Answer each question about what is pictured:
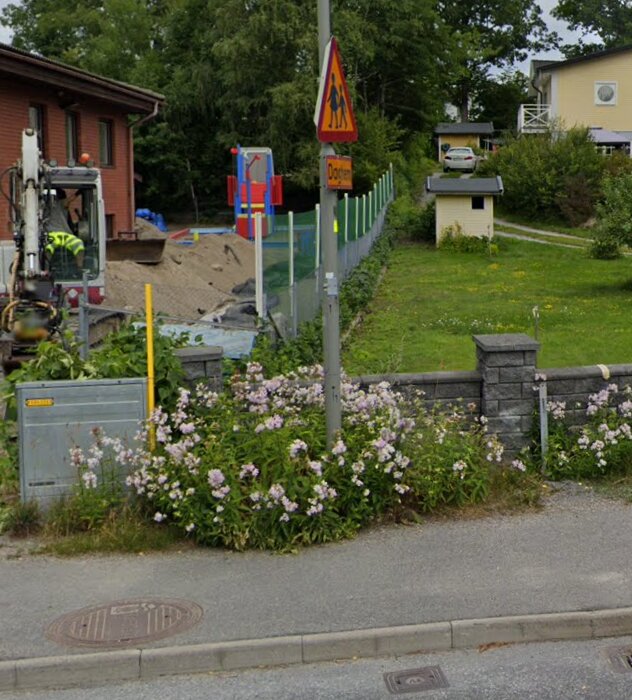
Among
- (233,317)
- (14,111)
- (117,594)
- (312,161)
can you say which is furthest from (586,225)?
(117,594)

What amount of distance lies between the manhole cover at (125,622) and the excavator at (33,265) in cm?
540

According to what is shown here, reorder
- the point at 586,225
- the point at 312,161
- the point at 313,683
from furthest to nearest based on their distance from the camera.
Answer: the point at 312,161 → the point at 586,225 → the point at 313,683

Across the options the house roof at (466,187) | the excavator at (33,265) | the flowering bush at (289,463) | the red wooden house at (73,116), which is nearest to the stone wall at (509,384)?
the flowering bush at (289,463)

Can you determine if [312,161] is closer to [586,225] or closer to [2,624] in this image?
[586,225]

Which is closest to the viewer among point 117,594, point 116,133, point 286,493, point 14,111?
point 117,594

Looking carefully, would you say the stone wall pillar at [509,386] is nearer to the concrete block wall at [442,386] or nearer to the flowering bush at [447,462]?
the concrete block wall at [442,386]

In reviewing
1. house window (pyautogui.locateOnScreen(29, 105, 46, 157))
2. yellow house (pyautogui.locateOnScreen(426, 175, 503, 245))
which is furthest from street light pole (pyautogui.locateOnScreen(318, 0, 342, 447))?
yellow house (pyautogui.locateOnScreen(426, 175, 503, 245))

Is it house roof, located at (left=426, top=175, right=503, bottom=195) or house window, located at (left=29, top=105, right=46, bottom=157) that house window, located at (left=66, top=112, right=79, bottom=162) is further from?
house roof, located at (left=426, top=175, right=503, bottom=195)

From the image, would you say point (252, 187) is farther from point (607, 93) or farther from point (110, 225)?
point (607, 93)

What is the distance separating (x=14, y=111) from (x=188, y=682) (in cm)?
2149

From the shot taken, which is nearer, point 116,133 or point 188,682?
point 188,682

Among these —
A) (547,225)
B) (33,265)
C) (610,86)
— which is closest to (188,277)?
(33,265)

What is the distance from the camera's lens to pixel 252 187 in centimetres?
3934

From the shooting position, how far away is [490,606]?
6434mm
